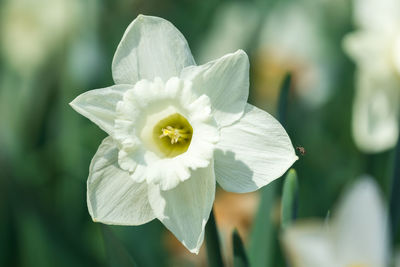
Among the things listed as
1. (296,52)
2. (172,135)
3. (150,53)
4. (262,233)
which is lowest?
(296,52)

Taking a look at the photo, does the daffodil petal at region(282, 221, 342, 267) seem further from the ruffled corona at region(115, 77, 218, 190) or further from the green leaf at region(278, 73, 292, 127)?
the green leaf at region(278, 73, 292, 127)

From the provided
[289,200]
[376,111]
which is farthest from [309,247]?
[376,111]

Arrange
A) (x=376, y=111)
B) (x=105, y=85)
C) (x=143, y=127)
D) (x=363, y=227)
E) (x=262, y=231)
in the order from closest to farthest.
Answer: (x=363, y=227), (x=143, y=127), (x=262, y=231), (x=376, y=111), (x=105, y=85)

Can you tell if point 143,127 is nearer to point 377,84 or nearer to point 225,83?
point 225,83

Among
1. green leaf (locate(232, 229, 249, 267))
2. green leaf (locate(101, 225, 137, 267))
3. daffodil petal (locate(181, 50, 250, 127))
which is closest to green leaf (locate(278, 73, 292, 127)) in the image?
daffodil petal (locate(181, 50, 250, 127))

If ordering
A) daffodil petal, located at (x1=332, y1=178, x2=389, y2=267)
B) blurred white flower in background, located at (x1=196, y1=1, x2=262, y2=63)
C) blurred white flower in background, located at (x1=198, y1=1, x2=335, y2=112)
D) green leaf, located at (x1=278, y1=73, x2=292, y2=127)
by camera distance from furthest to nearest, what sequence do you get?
blurred white flower in background, located at (x1=196, y1=1, x2=262, y2=63) < blurred white flower in background, located at (x1=198, y1=1, x2=335, y2=112) < green leaf, located at (x1=278, y1=73, x2=292, y2=127) < daffodil petal, located at (x1=332, y1=178, x2=389, y2=267)

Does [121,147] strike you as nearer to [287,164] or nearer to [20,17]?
[287,164]
